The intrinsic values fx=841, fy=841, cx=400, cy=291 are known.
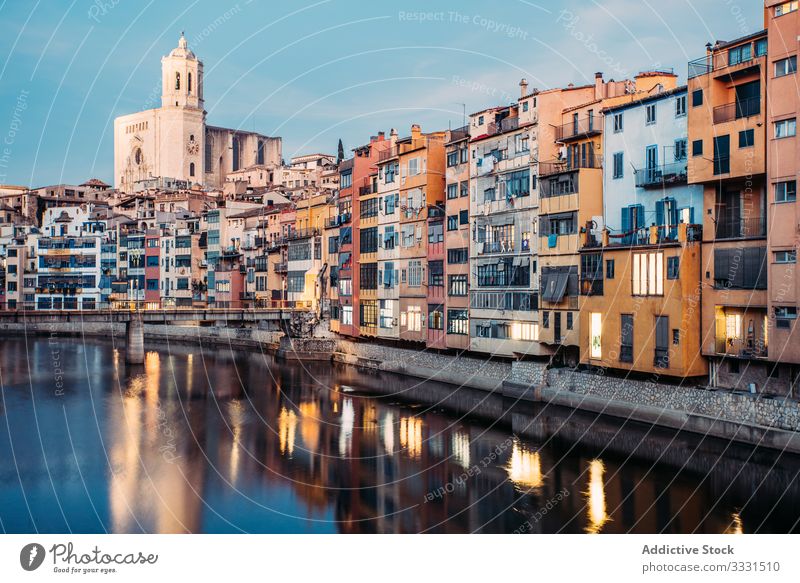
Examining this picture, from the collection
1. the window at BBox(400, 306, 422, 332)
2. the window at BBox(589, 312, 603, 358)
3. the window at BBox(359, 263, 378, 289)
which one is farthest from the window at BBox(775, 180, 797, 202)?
the window at BBox(359, 263, 378, 289)

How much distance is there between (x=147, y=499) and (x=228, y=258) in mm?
61219

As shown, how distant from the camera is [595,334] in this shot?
3762cm

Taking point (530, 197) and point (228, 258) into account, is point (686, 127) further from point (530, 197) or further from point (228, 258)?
point (228, 258)

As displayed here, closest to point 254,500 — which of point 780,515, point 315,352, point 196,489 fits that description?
point 196,489

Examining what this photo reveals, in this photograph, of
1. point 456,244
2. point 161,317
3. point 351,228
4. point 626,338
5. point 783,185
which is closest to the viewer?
point 783,185

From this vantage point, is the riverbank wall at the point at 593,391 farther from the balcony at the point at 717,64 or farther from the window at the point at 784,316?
the balcony at the point at 717,64

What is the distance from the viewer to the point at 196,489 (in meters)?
27.6


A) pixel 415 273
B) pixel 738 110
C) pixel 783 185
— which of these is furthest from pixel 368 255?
pixel 783 185

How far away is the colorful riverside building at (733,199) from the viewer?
3072cm

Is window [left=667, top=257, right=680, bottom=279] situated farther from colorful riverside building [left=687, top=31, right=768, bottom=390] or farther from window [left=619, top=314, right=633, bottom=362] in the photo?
window [left=619, top=314, right=633, bottom=362]

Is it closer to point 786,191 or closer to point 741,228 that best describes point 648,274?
point 741,228

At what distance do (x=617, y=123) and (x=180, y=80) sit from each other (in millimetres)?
138688

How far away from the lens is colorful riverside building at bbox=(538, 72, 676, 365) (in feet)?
128

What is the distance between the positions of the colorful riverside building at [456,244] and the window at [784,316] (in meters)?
19.5
